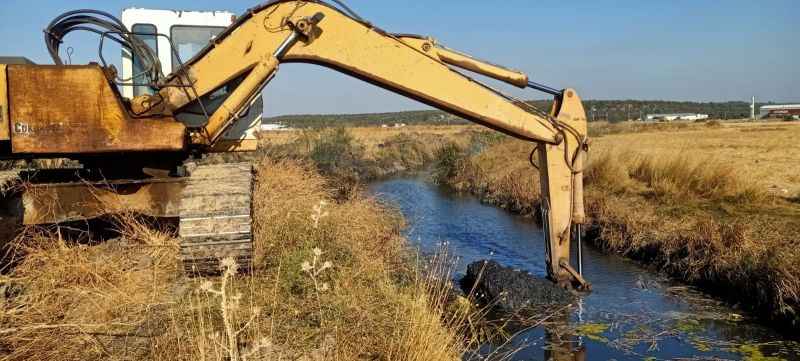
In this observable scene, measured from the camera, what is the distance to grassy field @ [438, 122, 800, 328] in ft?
27.0

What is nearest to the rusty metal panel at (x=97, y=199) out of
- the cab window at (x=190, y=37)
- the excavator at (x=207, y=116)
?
the excavator at (x=207, y=116)

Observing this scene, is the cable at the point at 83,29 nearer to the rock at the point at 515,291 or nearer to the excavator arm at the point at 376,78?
the excavator arm at the point at 376,78

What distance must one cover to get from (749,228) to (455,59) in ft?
16.1

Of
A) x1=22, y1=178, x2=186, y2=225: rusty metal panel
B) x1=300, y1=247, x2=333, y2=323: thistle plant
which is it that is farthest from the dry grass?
x1=22, y1=178, x2=186, y2=225: rusty metal panel

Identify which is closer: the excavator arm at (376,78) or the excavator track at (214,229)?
the excavator track at (214,229)

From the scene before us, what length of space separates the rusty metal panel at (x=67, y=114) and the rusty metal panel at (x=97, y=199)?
0.49m

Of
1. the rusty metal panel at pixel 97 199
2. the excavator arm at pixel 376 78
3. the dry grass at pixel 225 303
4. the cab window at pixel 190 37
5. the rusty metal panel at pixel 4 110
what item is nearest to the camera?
the dry grass at pixel 225 303

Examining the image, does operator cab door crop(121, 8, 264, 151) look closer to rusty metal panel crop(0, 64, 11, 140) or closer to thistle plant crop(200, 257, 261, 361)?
rusty metal panel crop(0, 64, 11, 140)

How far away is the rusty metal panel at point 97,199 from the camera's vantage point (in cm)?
630

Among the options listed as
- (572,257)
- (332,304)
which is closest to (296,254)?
(332,304)

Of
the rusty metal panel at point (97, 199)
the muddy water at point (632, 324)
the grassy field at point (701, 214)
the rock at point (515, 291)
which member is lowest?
the muddy water at point (632, 324)

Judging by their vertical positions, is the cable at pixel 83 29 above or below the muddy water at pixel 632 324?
above

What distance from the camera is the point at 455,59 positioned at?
775 cm

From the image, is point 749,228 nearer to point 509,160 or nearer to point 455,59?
point 455,59
